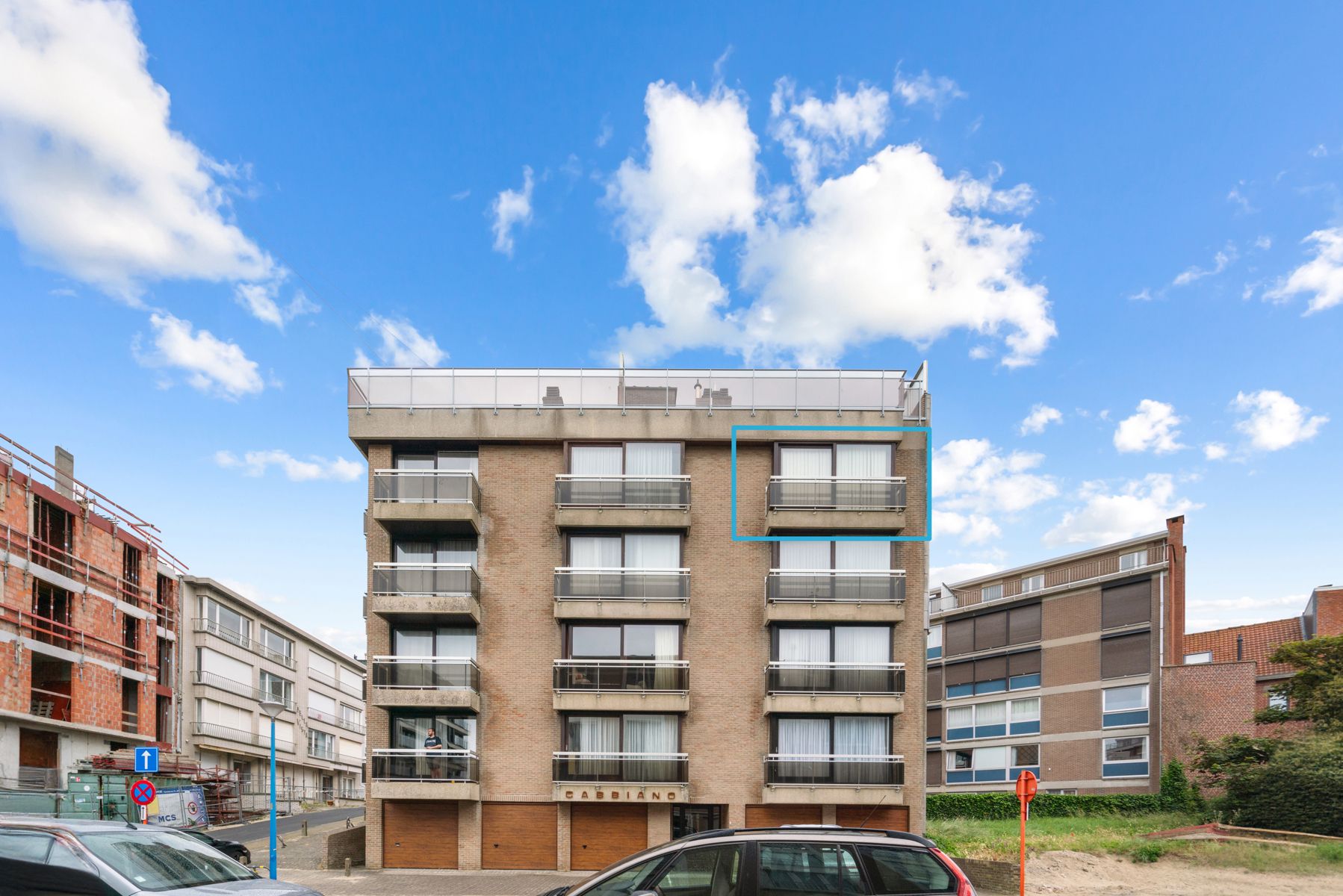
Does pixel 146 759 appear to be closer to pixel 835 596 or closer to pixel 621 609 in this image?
pixel 621 609

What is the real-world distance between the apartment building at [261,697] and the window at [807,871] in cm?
5054

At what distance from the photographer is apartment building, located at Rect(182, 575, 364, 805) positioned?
2051 inches

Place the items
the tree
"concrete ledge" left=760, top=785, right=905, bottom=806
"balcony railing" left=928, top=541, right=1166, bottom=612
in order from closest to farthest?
"concrete ledge" left=760, top=785, right=905, bottom=806
the tree
"balcony railing" left=928, top=541, right=1166, bottom=612

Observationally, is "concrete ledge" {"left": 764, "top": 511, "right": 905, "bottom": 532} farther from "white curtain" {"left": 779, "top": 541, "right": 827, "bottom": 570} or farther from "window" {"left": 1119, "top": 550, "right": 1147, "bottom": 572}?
"window" {"left": 1119, "top": 550, "right": 1147, "bottom": 572}

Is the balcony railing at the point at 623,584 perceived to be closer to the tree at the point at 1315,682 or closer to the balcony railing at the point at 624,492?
the balcony railing at the point at 624,492

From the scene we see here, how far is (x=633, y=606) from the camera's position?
25.3 m

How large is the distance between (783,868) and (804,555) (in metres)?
17.3

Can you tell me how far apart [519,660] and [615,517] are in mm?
4713

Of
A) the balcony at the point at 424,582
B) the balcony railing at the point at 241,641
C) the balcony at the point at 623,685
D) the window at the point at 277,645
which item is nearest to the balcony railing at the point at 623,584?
the balcony at the point at 623,685

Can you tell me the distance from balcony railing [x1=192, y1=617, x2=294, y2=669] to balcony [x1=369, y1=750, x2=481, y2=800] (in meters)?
33.5

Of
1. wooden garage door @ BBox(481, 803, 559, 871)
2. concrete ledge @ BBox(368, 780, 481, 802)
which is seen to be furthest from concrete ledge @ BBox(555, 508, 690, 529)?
wooden garage door @ BBox(481, 803, 559, 871)

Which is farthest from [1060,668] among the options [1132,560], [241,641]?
[241,641]

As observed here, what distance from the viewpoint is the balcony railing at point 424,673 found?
24906mm

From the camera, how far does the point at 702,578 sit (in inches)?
1021
